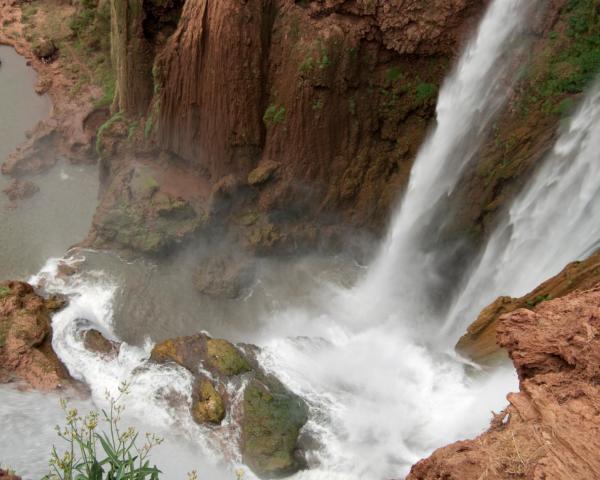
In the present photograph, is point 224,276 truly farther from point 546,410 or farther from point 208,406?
point 546,410

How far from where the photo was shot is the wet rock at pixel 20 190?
1519cm

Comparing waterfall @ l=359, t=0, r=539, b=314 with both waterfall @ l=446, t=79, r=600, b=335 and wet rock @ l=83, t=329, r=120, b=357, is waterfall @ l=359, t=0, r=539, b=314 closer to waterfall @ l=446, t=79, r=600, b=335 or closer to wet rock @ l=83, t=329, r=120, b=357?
waterfall @ l=446, t=79, r=600, b=335

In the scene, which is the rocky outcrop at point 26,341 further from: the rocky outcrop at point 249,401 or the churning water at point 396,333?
the rocky outcrop at point 249,401

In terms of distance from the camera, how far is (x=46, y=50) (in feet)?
61.7

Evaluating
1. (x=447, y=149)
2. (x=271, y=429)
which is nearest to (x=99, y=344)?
(x=271, y=429)

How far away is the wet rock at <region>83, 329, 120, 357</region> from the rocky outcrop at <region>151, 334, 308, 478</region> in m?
1.21

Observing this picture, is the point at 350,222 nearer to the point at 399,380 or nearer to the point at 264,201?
the point at 264,201

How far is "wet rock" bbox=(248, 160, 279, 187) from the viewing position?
12.9 m

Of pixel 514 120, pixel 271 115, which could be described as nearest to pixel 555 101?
pixel 514 120

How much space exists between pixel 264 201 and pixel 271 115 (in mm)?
2209

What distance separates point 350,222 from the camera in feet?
44.9

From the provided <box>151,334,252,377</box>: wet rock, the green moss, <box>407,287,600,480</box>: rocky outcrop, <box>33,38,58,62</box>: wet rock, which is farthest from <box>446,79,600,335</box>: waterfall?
<box>33,38,58,62</box>: wet rock

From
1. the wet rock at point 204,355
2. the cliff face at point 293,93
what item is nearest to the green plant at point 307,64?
the cliff face at point 293,93

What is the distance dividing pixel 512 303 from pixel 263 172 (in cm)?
675
